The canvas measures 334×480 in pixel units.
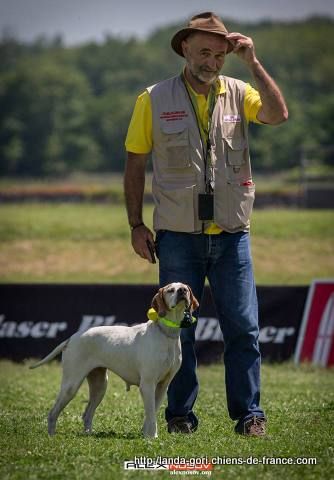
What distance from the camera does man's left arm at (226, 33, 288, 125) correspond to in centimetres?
781

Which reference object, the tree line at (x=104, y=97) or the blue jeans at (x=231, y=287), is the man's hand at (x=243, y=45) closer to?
the blue jeans at (x=231, y=287)

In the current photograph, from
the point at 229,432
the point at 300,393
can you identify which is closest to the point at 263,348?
the point at 300,393

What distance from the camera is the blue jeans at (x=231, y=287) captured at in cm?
824

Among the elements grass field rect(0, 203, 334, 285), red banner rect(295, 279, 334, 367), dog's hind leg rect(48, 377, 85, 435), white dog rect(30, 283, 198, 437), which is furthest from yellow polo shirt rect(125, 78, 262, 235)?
grass field rect(0, 203, 334, 285)

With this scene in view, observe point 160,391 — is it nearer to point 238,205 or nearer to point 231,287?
point 231,287

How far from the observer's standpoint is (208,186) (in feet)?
26.8

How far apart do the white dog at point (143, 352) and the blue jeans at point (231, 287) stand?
32 centimetres

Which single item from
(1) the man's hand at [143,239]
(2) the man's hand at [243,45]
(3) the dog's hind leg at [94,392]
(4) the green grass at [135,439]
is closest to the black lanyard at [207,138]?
(2) the man's hand at [243,45]

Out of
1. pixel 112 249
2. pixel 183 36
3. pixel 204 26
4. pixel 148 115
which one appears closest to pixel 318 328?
pixel 148 115

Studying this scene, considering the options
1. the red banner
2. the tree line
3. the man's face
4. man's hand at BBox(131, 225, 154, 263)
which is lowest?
the tree line

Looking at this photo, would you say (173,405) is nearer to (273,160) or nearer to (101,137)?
(273,160)

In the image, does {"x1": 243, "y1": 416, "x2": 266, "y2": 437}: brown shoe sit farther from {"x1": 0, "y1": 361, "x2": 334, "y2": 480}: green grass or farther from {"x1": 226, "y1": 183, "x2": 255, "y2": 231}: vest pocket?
{"x1": 226, "y1": 183, "x2": 255, "y2": 231}: vest pocket

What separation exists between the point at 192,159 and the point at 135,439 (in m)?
2.08

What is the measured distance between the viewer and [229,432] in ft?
27.7
